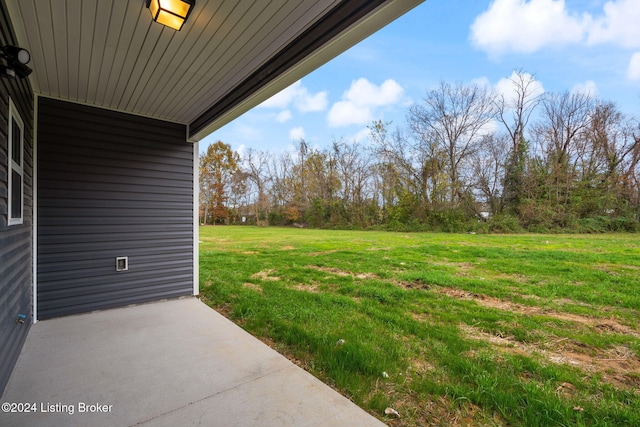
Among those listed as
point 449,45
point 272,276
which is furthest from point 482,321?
point 449,45

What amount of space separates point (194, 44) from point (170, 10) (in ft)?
1.38

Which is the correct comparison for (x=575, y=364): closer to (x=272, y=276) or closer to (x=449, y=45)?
(x=272, y=276)

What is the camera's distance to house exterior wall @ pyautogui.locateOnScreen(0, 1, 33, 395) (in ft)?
5.18

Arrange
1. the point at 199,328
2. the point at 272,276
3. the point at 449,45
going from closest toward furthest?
the point at 199,328 → the point at 272,276 → the point at 449,45

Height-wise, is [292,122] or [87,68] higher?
[292,122]

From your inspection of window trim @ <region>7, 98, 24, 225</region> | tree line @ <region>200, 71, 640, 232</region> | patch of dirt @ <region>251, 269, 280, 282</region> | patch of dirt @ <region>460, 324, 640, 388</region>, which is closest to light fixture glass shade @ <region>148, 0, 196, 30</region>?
window trim @ <region>7, 98, 24, 225</region>

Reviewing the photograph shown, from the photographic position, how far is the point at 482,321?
2.58 m

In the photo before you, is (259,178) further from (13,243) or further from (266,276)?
(13,243)

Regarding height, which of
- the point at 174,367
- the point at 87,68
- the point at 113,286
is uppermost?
the point at 87,68

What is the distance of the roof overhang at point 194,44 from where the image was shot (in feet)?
4.84

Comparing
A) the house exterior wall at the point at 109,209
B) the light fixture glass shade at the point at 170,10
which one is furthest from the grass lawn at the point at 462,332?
the light fixture glass shade at the point at 170,10

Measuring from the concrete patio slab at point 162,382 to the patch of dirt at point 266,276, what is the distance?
5.37 ft

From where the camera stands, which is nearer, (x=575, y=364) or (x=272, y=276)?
(x=575, y=364)

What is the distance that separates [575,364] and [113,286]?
13.6 feet
